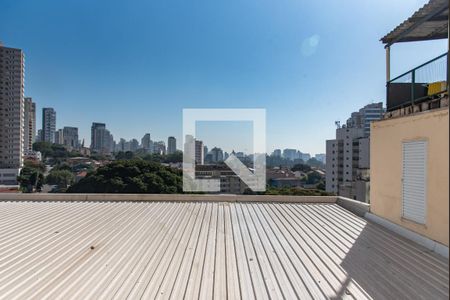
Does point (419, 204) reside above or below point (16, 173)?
above

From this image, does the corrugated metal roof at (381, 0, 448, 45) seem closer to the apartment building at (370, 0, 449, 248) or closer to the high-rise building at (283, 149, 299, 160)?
the apartment building at (370, 0, 449, 248)

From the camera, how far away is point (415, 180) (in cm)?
282

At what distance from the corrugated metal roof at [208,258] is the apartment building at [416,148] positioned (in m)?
0.32

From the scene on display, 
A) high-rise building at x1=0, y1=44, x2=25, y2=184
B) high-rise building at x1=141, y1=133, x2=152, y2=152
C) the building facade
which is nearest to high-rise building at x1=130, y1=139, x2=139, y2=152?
high-rise building at x1=141, y1=133, x2=152, y2=152

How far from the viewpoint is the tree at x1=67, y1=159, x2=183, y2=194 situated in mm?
15789

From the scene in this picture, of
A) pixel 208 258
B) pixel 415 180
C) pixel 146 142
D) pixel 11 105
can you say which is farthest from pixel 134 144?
pixel 415 180

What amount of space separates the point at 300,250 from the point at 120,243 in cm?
208

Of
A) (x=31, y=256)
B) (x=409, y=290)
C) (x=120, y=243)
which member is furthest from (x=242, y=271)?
(x=31, y=256)

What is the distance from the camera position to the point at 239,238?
2994mm

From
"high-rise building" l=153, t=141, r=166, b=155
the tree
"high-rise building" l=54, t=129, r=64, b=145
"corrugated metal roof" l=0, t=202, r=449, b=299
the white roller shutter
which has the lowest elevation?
the tree

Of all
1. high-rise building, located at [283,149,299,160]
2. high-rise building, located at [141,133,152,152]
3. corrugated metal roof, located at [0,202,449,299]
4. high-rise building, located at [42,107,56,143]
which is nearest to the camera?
corrugated metal roof, located at [0,202,449,299]

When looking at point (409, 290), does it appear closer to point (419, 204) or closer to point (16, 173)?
point (419, 204)

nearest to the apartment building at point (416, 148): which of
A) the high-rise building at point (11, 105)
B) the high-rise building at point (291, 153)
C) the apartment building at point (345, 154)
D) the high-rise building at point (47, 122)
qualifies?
the apartment building at point (345, 154)

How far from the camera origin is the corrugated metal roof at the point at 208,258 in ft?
6.09
